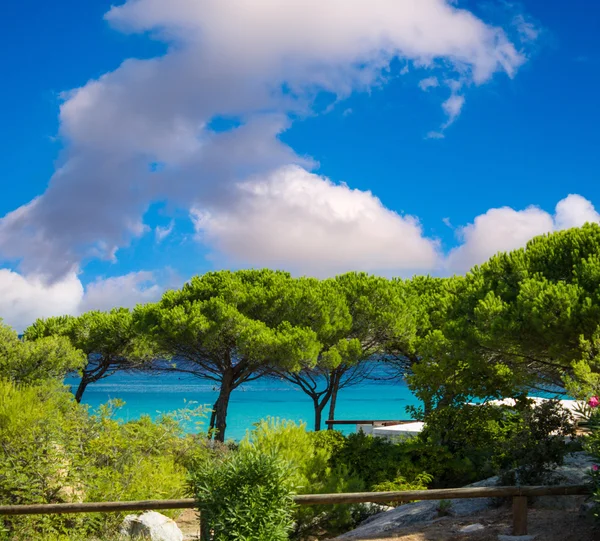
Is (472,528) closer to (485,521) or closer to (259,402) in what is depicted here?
(485,521)

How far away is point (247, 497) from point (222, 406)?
19.0 meters

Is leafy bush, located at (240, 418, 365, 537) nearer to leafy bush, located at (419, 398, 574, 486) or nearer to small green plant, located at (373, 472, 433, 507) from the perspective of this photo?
small green plant, located at (373, 472, 433, 507)

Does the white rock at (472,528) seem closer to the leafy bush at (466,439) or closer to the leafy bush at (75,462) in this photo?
the leafy bush at (466,439)

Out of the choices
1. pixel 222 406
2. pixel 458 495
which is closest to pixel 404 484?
pixel 458 495

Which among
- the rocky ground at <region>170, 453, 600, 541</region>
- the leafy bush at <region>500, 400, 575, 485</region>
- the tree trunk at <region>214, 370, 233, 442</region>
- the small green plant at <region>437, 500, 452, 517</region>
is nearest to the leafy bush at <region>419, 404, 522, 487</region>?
the rocky ground at <region>170, 453, 600, 541</region>

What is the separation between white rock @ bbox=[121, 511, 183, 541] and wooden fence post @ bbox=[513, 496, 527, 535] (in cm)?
553

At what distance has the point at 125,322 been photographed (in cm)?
2772

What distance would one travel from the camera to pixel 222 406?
82.3 feet

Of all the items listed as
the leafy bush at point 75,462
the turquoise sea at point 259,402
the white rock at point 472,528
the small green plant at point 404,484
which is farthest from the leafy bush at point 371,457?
the turquoise sea at point 259,402

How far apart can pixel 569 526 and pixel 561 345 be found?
5.59m

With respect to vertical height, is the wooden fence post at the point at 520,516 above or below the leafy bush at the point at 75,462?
below

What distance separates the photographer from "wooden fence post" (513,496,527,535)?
668cm

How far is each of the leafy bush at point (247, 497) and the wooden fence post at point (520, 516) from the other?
2.41 m

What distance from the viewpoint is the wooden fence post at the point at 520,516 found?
6.68 meters
